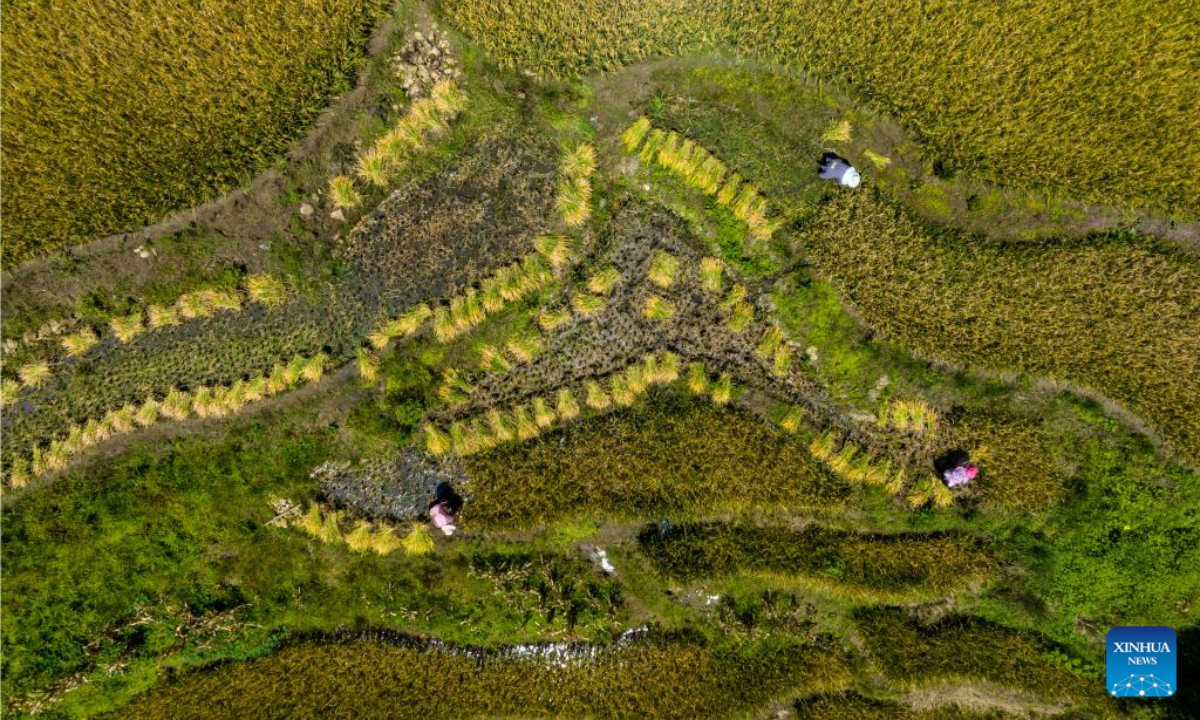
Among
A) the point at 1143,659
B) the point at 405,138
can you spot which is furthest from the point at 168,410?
the point at 1143,659

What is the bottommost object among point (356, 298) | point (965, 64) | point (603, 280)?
point (356, 298)

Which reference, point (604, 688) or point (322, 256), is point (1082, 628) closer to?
point (604, 688)

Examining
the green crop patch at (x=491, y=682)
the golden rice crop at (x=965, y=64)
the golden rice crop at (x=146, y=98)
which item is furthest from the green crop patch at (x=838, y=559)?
the golden rice crop at (x=146, y=98)

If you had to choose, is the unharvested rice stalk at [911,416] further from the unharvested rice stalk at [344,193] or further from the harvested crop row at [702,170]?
the unharvested rice stalk at [344,193]

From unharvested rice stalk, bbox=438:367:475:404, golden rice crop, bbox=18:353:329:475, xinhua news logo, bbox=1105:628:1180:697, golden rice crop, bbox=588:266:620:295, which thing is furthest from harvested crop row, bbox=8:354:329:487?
xinhua news logo, bbox=1105:628:1180:697

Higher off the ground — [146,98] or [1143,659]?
[146,98]

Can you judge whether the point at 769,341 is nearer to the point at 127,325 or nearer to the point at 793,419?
the point at 793,419
